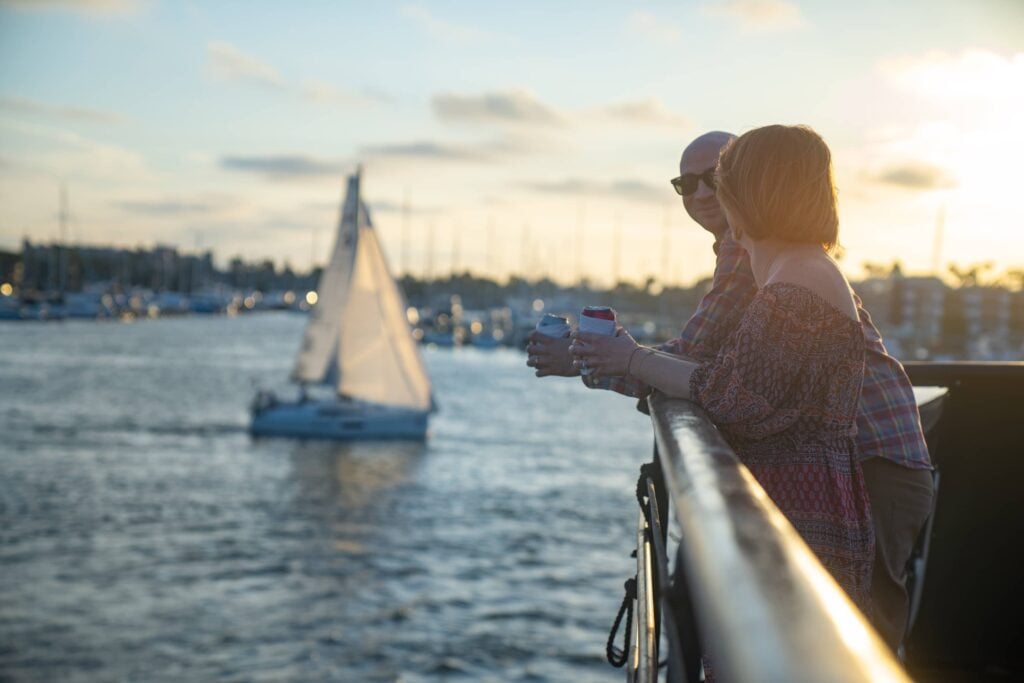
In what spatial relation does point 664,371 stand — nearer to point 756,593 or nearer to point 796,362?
point 796,362

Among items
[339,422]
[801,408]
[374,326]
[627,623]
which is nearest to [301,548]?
[339,422]

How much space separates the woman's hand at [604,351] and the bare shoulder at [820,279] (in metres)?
0.43

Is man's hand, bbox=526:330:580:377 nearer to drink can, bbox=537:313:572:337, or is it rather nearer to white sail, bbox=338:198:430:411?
drink can, bbox=537:313:572:337

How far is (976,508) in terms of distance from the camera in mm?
4066

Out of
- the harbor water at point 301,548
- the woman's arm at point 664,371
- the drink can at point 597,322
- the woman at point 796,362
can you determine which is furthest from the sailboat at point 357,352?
the woman at point 796,362

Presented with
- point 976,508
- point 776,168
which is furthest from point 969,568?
point 776,168

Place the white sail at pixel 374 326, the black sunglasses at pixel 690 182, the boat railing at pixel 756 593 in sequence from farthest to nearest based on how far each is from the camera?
the white sail at pixel 374 326, the black sunglasses at pixel 690 182, the boat railing at pixel 756 593

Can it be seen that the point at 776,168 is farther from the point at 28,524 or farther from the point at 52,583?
the point at 28,524

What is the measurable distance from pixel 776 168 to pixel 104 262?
212m

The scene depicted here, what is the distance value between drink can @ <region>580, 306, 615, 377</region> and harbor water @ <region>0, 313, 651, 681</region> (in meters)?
15.8

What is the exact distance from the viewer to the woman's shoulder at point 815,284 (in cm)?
208

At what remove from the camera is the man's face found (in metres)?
2.74

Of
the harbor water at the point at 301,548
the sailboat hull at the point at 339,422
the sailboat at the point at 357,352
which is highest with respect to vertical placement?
the sailboat at the point at 357,352

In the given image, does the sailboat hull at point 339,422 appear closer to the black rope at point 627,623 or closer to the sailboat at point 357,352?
the sailboat at point 357,352
